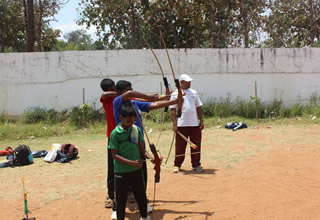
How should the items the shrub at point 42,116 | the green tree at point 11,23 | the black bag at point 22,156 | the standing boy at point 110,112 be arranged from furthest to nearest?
the green tree at point 11,23 → the shrub at point 42,116 → the black bag at point 22,156 → the standing boy at point 110,112

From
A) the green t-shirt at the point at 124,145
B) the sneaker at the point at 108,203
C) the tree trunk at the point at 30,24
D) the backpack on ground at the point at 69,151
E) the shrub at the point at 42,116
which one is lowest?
the sneaker at the point at 108,203

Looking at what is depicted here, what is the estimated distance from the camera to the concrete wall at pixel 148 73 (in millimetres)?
12984

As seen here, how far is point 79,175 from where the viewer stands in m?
6.26

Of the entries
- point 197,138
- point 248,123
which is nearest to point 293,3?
point 248,123

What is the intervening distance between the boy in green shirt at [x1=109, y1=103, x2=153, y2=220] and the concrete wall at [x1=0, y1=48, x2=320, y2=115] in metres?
9.75

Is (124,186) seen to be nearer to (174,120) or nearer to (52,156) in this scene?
(174,120)

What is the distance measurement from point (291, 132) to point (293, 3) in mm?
15977

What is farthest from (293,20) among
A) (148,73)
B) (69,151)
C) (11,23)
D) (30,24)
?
(69,151)

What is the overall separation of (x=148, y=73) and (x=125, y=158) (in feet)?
33.4

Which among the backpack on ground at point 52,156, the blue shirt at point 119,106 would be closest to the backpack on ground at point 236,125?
the backpack on ground at point 52,156

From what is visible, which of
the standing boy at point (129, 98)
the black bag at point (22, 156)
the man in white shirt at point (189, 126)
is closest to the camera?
the standing boy at point (129, 98)

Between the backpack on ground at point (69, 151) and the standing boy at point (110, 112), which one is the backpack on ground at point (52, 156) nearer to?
the backpack on ground at point (69, 151)

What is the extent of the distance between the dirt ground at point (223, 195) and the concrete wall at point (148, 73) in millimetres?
7149

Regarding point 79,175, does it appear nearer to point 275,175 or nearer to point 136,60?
point 275,175
